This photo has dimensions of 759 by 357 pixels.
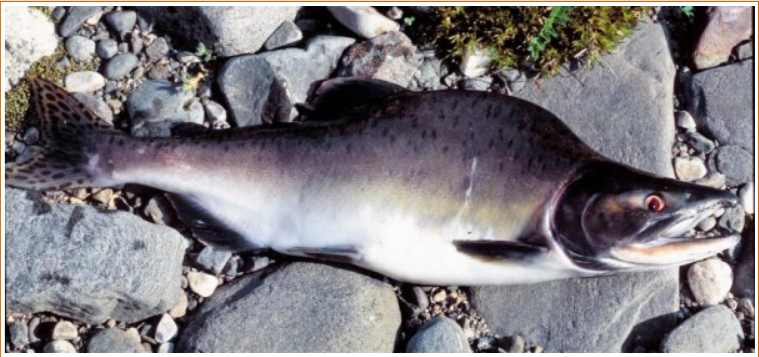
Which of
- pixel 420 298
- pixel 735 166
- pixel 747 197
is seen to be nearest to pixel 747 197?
pixel 747 197

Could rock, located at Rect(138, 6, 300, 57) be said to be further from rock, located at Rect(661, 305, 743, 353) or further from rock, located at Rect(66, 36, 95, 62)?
rock, located at Rect(661, 305, 743, 353)

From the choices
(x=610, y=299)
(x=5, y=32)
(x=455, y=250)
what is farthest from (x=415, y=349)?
(x=5, y=32)

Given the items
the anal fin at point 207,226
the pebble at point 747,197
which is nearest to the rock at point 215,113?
the anal fin at point 207,226

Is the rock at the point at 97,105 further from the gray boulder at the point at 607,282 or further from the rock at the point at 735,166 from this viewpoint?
the rock at the point at 735,166

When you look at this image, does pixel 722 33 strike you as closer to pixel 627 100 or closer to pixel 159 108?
pixel 627 100

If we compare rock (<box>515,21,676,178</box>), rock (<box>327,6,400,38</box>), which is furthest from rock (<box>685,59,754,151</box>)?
rock (<box>327,6,400,38</box>)

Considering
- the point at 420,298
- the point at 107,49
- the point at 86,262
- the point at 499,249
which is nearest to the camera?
the point at 499,249
